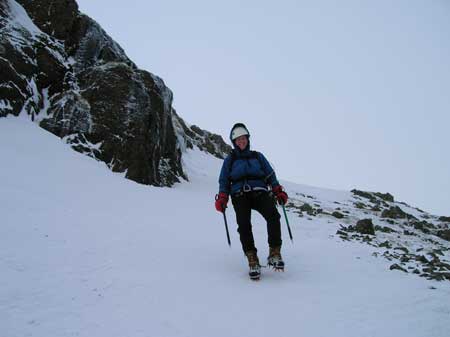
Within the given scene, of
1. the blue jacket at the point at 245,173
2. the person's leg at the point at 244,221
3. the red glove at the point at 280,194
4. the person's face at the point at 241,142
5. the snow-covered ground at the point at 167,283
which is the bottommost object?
the snow-covered ground at the point at 167,283

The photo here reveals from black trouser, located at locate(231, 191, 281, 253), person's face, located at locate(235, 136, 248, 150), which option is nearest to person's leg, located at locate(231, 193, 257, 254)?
black trouser, located at locate(231, 191, 281, 253)

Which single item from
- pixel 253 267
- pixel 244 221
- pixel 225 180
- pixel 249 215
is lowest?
pixel 253 267

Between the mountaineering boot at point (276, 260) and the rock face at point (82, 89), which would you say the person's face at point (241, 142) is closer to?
the mountaineering boot at point (276, 260)

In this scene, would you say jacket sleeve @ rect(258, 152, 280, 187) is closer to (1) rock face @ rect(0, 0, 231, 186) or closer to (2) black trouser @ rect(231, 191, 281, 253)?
(2) black trouser @ rect(231, 191, 281, 253)

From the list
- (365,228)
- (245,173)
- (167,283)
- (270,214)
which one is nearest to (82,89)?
(245,173)

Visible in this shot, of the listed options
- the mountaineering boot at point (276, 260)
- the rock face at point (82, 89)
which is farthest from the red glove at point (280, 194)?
the rock face at point (82, 89)

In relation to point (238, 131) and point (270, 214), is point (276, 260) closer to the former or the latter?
point (270, 214)

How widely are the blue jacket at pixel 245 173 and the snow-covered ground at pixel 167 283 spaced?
1601mm

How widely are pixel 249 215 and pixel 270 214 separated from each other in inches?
16.1

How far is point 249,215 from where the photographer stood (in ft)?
22.9

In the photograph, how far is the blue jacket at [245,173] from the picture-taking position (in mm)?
7094

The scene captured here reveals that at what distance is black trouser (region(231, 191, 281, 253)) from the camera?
22.0 feet

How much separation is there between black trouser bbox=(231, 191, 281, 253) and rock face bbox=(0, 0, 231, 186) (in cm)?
1166

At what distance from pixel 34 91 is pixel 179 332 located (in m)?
17.6
